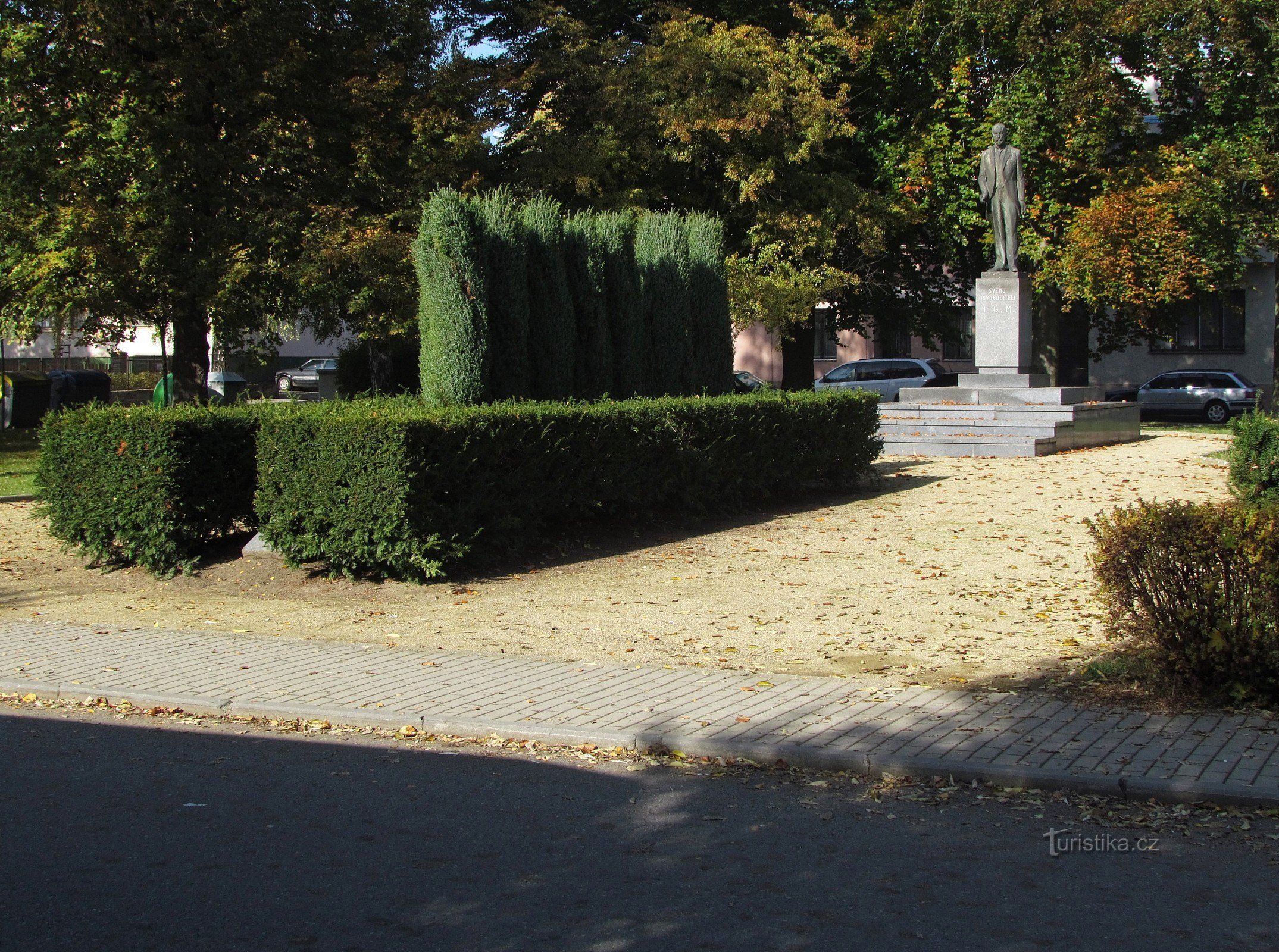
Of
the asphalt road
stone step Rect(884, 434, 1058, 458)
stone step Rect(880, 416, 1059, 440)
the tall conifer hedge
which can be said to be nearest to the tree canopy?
stone step Rect(880, 416, 1059, 440)

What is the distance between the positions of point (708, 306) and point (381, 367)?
1064 cm

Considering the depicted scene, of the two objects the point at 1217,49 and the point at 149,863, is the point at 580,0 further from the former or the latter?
the point at 149,863

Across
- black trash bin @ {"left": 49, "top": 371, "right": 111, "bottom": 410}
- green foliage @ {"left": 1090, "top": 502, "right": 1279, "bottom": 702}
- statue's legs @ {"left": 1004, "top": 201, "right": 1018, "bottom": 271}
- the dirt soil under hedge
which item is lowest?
the dirt soil under hedge

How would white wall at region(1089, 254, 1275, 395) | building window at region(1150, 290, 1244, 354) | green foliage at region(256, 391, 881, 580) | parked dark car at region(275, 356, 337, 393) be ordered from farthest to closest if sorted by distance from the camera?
parked dark car at region(275, 356, 337, 393) → building window at region(1150, 290, 1244, 354) → white wall at region(1089, 254, 1275, 395) → green foliage at region(256, 391, 881, 580)

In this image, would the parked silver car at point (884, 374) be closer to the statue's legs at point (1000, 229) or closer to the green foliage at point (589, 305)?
the statue's legs at point (1000, 229)

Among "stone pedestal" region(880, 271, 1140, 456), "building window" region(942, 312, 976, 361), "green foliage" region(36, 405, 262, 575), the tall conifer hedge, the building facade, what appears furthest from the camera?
"building window" region(942, 312, 976, 361)

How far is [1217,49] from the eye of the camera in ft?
85.8

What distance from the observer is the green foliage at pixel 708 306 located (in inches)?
625

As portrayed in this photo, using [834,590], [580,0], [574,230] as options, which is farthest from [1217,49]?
[834,590]

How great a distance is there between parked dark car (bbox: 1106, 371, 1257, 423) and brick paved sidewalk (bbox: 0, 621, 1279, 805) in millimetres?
31942

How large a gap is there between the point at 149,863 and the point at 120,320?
704 inches

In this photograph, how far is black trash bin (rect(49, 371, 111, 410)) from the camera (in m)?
29.0

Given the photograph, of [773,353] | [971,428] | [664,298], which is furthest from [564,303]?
[773,353]

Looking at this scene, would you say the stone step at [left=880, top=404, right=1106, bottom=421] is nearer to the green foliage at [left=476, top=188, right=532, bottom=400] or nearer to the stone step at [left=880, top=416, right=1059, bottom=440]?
the stone step at [left=880, top=416, right=1059, bottom=440]
